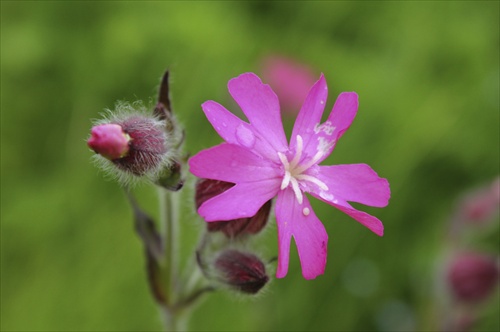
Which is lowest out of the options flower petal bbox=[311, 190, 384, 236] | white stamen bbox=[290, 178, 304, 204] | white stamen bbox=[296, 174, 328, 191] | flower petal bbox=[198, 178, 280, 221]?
flower petal bbox=[198, 178, 280, 221]

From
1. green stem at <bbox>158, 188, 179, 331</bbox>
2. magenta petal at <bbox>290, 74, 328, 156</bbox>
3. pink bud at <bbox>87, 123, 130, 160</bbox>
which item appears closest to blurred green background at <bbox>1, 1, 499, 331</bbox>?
green stem at <bbox>158, 188, 179, 331</bbox>

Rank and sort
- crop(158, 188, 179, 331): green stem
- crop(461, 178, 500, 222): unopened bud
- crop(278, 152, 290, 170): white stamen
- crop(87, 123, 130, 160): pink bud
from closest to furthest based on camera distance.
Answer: crop(87, 123, 130, 160): pink bud < crop(278, 152, 290, 170): white stamen < crop(158, 188, 179, 331): green stem < crop(461, 178, 500, 222): unopened bud

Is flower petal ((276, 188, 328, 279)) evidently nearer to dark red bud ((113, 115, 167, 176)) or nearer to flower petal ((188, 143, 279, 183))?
flower petal ((188, 143, 279, 183))

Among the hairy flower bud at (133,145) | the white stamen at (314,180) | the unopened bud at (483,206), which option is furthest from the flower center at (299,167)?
the unopened bud at (483,206)

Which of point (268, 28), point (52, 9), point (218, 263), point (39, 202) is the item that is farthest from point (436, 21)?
point (218, 263)

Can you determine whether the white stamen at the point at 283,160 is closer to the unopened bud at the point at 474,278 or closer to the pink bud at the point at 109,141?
the pink bud at the point at 109,141

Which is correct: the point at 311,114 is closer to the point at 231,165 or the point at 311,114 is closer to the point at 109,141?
the point at 231,165
